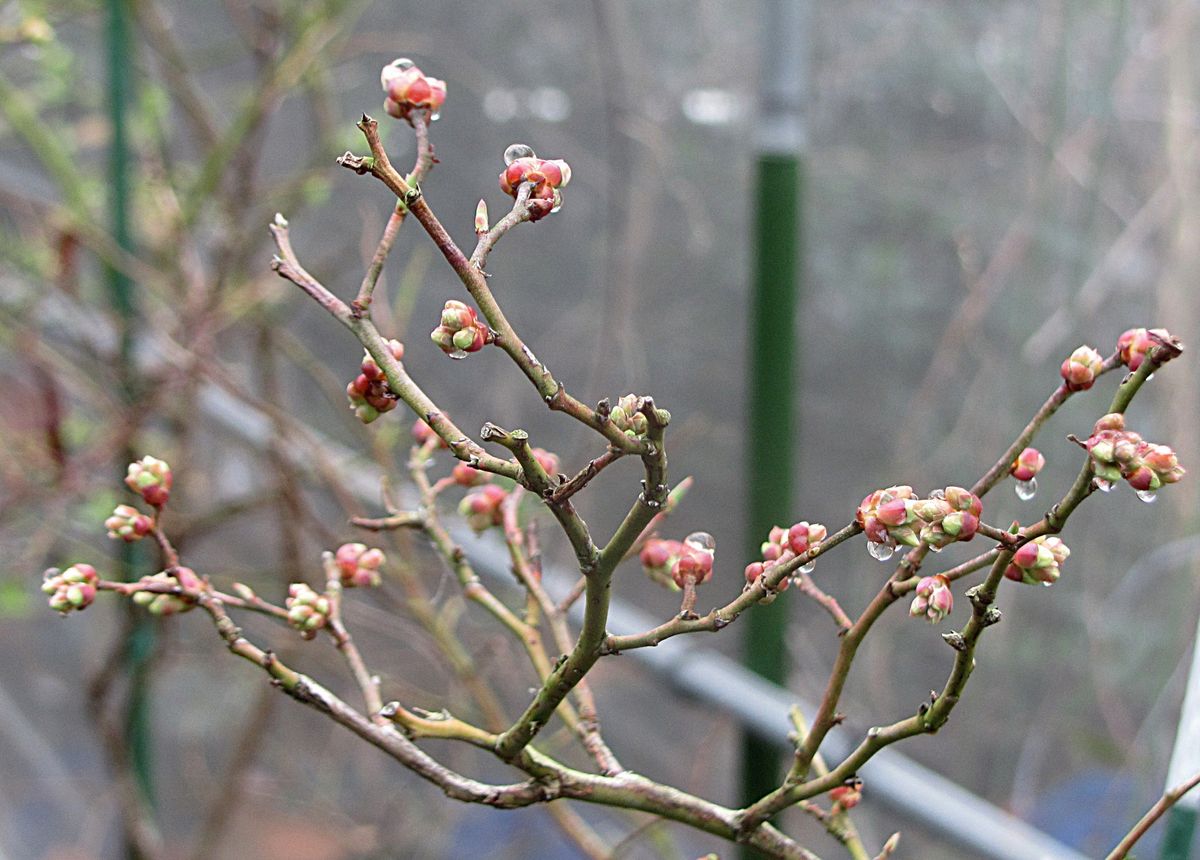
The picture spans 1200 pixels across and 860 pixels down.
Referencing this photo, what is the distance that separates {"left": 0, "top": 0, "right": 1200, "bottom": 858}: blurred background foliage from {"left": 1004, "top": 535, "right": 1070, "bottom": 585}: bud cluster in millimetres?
548

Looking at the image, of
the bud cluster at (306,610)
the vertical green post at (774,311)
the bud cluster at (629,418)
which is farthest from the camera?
the vertical green post at (774,311)

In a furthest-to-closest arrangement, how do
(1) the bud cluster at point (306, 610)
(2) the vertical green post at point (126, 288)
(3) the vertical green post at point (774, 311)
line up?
(2) the vertical green post at point (126, 288)
(3) the vertical green post at point (774, 311)
(1) the bud cluster at point (306, 610)

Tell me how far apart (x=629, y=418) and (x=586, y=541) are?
4 centimetres

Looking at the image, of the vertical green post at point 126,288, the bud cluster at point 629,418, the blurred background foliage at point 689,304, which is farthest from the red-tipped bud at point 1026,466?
the vertical green post at point 126,288

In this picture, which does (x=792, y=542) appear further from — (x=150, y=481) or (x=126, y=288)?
(x=126, y=288)

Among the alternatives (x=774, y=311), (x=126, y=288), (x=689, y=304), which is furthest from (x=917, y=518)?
(x=126, y=288)

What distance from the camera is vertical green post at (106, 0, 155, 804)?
1.25 m

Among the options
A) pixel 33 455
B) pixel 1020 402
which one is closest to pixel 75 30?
pixel 33 455

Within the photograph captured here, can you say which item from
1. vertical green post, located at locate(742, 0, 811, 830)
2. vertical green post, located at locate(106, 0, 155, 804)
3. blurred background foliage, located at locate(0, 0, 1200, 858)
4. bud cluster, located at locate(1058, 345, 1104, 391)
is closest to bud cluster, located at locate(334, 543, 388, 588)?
bud cluster, located at locate(1058, 345, 1104, 391)

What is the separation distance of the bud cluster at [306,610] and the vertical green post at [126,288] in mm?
958

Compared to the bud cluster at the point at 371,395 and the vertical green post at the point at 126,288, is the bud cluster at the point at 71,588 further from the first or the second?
the vertical green post at the point at 126,288

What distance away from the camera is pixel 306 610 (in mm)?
357

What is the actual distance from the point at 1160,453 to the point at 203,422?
1771 millimetres

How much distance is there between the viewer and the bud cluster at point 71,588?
1.12 ft
